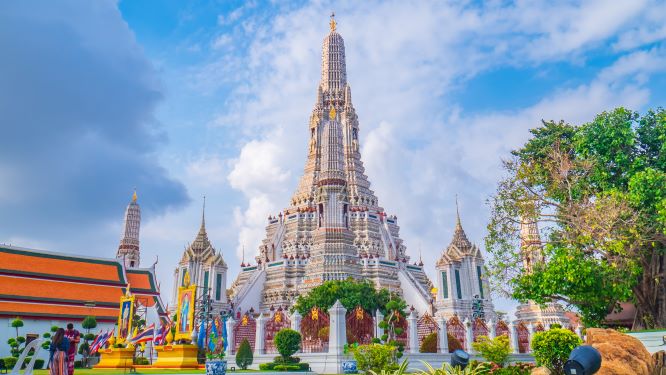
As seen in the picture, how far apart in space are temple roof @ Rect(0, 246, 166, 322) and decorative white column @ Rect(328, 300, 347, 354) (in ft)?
60.0

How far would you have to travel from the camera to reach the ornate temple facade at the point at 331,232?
43750mm

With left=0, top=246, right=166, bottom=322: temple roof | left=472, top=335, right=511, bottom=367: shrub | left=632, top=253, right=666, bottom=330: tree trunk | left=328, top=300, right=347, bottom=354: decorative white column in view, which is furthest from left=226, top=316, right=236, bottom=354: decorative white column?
left=632, top=253, right=666, bottom=330: tree trunk

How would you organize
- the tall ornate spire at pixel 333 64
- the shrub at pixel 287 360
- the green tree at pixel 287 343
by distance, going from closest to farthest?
1. the shrub at pixel 287 360
2. the green tree at pixel 287 343
3. the tall ornate spire at pixel 333 64

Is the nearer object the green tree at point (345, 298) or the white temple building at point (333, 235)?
the green tree at point (345, 298)

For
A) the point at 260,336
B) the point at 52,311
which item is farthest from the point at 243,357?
the point at 52,311

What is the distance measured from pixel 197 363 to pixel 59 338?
337 inches

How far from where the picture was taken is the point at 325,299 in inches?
1326

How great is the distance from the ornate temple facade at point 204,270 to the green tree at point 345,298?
14.6 m

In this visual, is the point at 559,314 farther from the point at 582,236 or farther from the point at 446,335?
the point at 582,236

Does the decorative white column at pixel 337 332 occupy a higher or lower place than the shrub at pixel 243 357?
higher

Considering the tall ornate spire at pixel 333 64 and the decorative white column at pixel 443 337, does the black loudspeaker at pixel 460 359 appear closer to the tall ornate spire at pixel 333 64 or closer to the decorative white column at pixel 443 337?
the decorative white column at pixel 443 337

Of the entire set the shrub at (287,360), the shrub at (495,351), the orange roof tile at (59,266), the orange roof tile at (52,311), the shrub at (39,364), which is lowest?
the shrub at (39,364)

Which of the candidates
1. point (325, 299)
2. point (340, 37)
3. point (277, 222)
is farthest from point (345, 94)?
point (325, 299)

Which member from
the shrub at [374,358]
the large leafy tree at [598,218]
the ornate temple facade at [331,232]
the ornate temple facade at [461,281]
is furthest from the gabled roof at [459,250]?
the shrub at [374,358]
